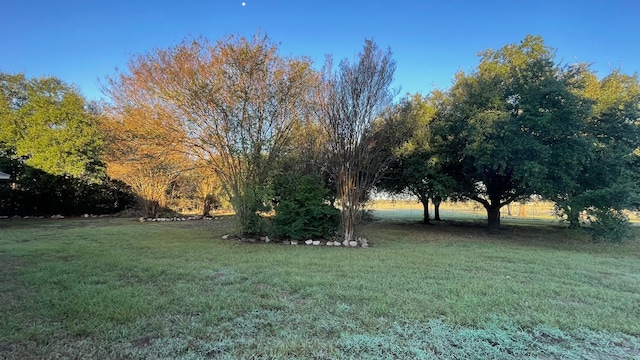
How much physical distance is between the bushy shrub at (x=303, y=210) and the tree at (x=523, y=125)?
4261 millimetres

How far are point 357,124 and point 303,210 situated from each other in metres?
2.46

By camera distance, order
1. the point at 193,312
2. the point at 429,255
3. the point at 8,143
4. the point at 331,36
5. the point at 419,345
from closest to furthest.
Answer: the point at 419,345 < the point at 193,312 < the point at 429,255 < the point at 331,36 < the point at 8,143

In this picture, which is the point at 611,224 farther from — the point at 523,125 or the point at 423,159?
the point at 423,159

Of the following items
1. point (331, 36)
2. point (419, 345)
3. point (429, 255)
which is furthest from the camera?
point (331, 36)

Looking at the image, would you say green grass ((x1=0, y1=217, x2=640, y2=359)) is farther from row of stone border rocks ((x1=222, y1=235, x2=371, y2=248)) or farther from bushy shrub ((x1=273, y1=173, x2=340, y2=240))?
bushy shrub ((x1=273, y1=173, x2=340, y2=240))

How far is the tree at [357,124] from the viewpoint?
7.60 metres

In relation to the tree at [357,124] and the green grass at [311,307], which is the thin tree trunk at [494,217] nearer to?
the green grass at [311,307]

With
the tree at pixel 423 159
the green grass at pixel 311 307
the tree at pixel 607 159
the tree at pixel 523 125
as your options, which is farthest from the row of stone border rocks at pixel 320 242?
the tree at pixel 607 159

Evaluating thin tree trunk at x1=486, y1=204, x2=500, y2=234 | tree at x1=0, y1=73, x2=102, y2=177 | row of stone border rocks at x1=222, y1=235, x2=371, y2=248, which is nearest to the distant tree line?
row of stone border rocks at x1=222, y1=235, x2=371, y2=248

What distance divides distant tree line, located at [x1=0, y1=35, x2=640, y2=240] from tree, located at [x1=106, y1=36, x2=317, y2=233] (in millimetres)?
26

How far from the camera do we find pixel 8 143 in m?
13.4

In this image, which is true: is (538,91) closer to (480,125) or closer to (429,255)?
(480,125)

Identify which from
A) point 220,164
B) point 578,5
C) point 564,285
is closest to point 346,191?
point 220,164

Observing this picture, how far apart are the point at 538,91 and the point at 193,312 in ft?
31.1
